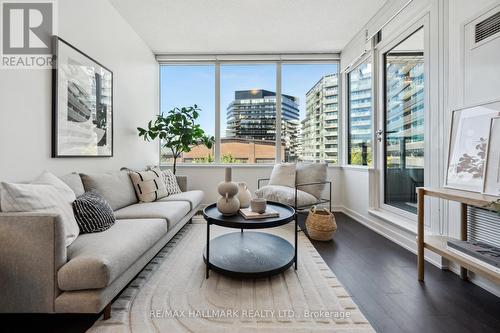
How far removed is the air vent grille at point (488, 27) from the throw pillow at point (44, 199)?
2973 millimetres

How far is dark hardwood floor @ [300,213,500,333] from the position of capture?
1.31 meters

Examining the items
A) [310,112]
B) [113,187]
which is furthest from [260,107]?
[113,187]

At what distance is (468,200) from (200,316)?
5.88ft

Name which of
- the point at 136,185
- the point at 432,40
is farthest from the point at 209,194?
the point at 432,40

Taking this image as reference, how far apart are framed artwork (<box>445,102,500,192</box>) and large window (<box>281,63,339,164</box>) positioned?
91.2 inches

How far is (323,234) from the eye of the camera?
2523 mm

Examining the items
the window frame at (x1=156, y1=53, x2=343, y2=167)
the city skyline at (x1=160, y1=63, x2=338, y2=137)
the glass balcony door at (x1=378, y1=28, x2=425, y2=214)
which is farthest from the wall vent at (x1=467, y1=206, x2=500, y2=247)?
the city skyline at (x1=160, y1=63, x2=338, y2=137)

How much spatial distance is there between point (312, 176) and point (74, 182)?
281cm

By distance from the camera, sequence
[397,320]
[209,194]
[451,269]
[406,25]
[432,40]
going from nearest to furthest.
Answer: [397,320] < [451,269] < [432,40] < [406,25] < [209,194]

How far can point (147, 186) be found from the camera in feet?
8.79

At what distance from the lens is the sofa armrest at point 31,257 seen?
1.17 meters

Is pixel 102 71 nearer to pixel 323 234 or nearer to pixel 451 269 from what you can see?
pixel 323 234

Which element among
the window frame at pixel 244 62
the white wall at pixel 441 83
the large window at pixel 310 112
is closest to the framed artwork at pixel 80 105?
the window frame at pixel 244 62

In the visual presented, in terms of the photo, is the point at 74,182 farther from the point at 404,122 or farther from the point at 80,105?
the point at 404,122
